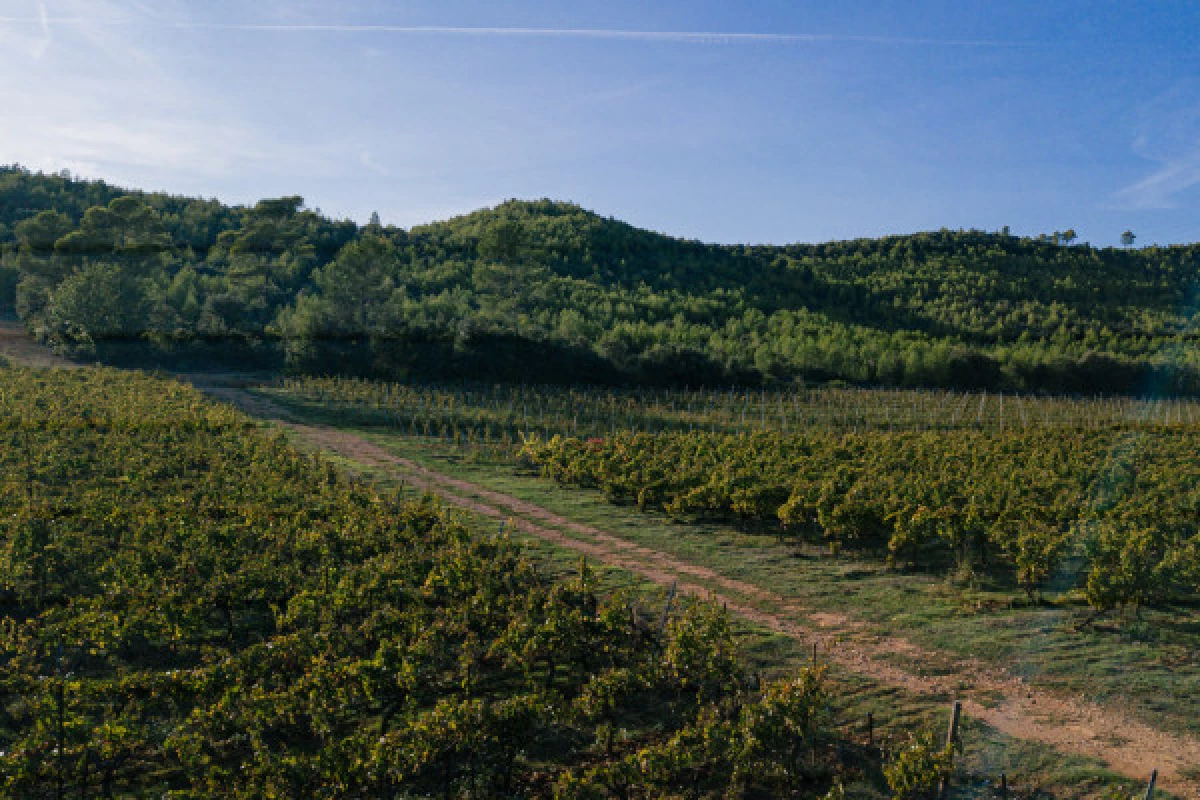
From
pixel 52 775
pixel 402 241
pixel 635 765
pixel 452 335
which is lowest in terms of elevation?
pixel 52 775

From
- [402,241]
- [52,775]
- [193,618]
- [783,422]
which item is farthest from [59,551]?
[402,241]

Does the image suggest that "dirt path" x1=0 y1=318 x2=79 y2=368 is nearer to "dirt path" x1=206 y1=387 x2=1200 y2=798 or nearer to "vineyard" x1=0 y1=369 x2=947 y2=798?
"vineyard" x1=0 y1=369 x2=947 y2=798

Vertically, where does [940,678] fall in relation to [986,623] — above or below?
below

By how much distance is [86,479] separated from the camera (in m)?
18.3

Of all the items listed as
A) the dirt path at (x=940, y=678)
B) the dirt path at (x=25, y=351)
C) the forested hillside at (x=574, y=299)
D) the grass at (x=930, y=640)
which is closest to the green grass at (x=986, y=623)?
the grass at (x=930, y=640)

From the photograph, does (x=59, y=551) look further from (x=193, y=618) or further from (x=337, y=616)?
(x=337, y=616)

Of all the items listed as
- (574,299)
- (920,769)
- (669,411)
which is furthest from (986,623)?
(574,299)

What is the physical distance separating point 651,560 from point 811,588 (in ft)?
10.6

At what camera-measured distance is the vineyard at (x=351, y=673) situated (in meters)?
7.26

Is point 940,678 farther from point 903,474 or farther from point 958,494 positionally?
point 903,474

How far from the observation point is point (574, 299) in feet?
234

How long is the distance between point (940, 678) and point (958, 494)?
846cm

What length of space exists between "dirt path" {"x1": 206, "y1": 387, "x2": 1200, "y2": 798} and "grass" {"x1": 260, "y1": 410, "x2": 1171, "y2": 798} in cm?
22

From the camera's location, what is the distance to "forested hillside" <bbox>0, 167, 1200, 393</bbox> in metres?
47.6
